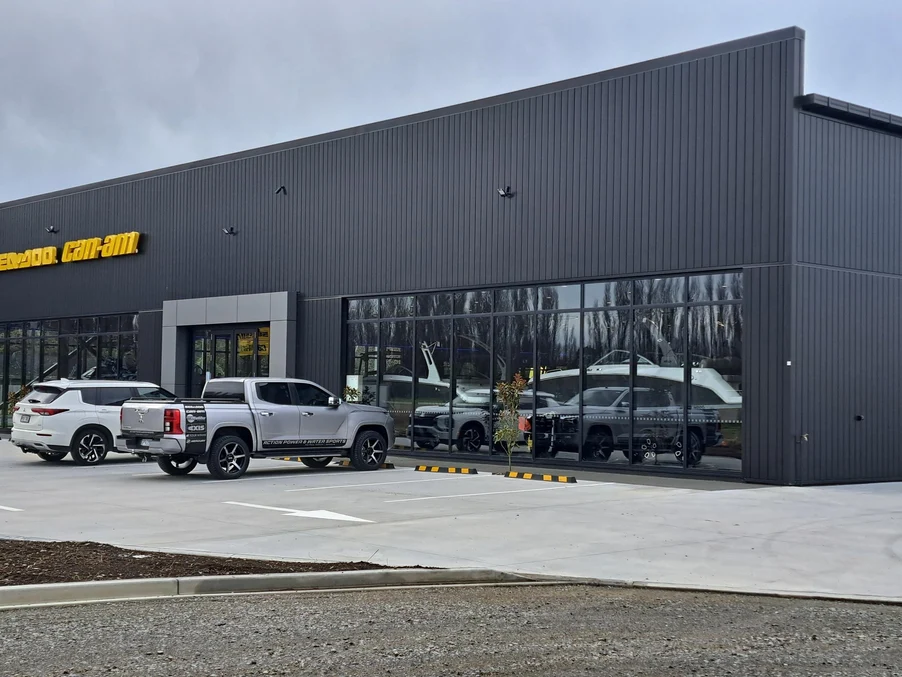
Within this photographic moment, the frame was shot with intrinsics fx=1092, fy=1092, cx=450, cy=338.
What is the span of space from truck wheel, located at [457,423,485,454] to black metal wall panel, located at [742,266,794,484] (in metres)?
6.50

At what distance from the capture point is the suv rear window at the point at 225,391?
19.9 meters

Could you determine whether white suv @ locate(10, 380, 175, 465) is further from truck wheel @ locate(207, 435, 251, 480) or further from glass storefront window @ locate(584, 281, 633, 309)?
glass storefront window @ locate(584, 281, 633, 309)

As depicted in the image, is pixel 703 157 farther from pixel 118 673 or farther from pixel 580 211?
pixel 118 673

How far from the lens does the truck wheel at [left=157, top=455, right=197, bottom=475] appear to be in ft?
65.8

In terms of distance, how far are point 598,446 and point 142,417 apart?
338 inches

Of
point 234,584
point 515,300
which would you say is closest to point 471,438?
point 515,300

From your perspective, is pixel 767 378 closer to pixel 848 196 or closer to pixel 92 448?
pixel 848 196

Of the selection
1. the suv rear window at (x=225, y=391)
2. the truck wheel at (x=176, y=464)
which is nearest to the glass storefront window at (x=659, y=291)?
the suv rear window at (x=225, y=391)

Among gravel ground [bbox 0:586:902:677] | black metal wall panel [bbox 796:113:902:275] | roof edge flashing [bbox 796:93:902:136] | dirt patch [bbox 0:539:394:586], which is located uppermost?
roof edge flashing [bbox 796:93:902:136]

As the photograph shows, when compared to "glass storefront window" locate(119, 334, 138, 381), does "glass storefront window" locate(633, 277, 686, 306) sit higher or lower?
higher

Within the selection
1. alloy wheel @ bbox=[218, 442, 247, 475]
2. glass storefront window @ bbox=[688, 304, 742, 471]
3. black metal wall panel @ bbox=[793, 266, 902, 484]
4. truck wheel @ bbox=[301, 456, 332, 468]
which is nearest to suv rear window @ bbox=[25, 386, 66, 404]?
alloy wheel @ bbox=[218, 442, 247, 475]

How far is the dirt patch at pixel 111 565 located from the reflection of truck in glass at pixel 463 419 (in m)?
12.9

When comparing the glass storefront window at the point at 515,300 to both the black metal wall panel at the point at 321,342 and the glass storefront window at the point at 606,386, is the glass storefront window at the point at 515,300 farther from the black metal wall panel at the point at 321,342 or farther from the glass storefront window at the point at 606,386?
the black metal wall panel at the point at 321,342

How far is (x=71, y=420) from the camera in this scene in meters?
22.4
